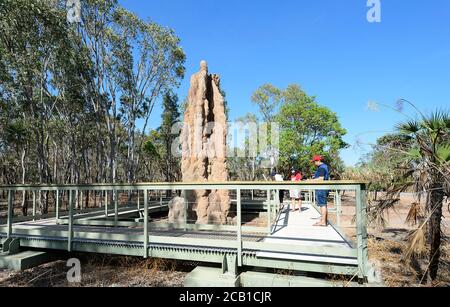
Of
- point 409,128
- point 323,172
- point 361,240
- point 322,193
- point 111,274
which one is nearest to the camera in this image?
point 361,240

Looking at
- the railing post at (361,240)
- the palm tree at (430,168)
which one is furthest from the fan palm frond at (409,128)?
the railing post at (361,240)

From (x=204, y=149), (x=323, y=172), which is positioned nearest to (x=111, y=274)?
(x=323, y=172)

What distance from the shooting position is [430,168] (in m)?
5.00

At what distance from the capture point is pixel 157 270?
6.93 meters

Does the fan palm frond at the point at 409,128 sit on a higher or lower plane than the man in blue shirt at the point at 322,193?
higher

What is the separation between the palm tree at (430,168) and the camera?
16.2 ft

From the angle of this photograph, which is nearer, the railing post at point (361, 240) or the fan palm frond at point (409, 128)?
the railing post at point (361, 240)

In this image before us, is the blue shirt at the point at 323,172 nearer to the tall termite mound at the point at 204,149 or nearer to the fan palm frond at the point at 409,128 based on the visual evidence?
the fan palm frond at the point at 409,128

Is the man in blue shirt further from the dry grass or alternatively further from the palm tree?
the dry grass

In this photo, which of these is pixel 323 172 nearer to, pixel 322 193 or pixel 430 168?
pixel 322 193

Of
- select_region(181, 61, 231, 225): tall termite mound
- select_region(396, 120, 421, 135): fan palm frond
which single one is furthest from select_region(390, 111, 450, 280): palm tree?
select_region(181, 61, 231, 225): tall termite mound

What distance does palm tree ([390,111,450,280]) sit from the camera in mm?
4934
